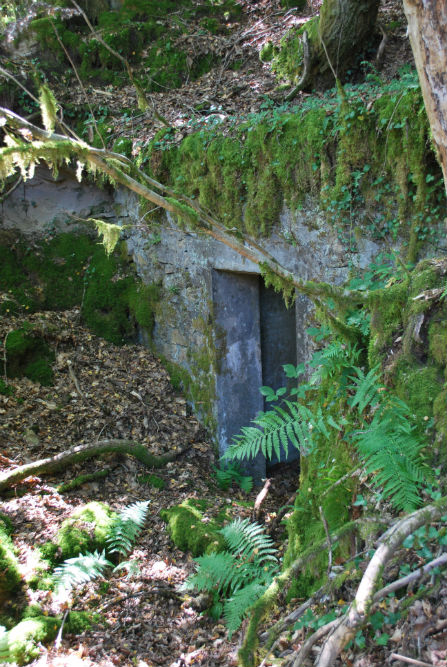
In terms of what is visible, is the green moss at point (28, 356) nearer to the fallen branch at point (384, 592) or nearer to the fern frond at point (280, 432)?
the fern frond at point (280, 432)

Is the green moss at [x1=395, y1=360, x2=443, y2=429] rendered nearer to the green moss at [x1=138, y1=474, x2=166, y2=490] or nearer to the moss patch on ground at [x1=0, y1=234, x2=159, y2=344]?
the green moss at [x1=138, y1=474, x2=166, y2=490]

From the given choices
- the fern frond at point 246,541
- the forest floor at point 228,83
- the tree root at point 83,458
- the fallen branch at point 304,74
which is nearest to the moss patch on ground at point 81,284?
the forest floor at point 228,83

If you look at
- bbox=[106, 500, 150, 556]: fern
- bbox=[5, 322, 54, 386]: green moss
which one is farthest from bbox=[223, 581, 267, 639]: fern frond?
bbox=[5, 322, 54, 386]: green moss

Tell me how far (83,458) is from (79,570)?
4.93 ft

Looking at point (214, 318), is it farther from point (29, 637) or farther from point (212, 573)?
point (29, 637)

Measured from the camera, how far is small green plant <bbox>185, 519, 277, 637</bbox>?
284 cm

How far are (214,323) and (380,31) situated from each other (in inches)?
168

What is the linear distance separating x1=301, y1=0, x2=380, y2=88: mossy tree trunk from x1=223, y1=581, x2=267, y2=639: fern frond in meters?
5.41

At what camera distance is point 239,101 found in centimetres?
652

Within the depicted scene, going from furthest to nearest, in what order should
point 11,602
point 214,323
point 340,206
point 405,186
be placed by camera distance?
point 214,323 → point 340,206 → point 405,186 → point 11,602

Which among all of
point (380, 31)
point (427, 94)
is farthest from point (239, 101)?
point (427, 94)

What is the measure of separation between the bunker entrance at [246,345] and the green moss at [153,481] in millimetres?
1235

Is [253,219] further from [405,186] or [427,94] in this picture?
[427,94]

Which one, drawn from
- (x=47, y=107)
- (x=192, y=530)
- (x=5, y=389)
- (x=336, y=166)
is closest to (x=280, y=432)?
(x=192, y=530)
